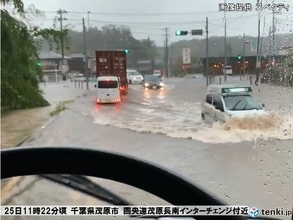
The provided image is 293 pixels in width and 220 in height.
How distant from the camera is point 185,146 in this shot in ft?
14.8

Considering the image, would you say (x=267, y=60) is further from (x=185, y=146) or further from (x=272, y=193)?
(x=185, y=146)

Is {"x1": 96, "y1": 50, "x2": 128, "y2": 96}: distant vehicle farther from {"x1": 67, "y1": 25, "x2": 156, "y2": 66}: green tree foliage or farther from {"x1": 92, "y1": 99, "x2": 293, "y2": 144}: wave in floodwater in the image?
{"x1": 67, "y1": 25, "x2": 156, "y2": 66}: green tree foliage

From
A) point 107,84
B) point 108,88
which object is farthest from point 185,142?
point 107,84

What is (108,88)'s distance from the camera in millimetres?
5742

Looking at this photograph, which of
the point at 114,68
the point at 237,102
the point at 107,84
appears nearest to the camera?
the point at 237,102

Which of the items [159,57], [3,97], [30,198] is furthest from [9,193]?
[3,97]

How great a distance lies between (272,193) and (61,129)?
349 cm

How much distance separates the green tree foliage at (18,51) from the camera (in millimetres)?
4332

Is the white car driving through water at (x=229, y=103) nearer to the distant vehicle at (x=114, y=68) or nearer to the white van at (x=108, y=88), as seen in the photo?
the distant vehicle at (x=114, y=68)

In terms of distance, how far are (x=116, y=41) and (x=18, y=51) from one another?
2.31 metres

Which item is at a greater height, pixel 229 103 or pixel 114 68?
pixel 114 68

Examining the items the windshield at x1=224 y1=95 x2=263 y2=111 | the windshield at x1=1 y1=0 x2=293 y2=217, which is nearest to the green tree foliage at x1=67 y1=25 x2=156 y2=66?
the windshield at x1=1 y1=0 x2=293 y2=217

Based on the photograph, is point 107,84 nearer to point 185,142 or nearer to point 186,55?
point 185,142

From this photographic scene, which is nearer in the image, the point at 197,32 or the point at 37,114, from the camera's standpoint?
the point at 197,32
